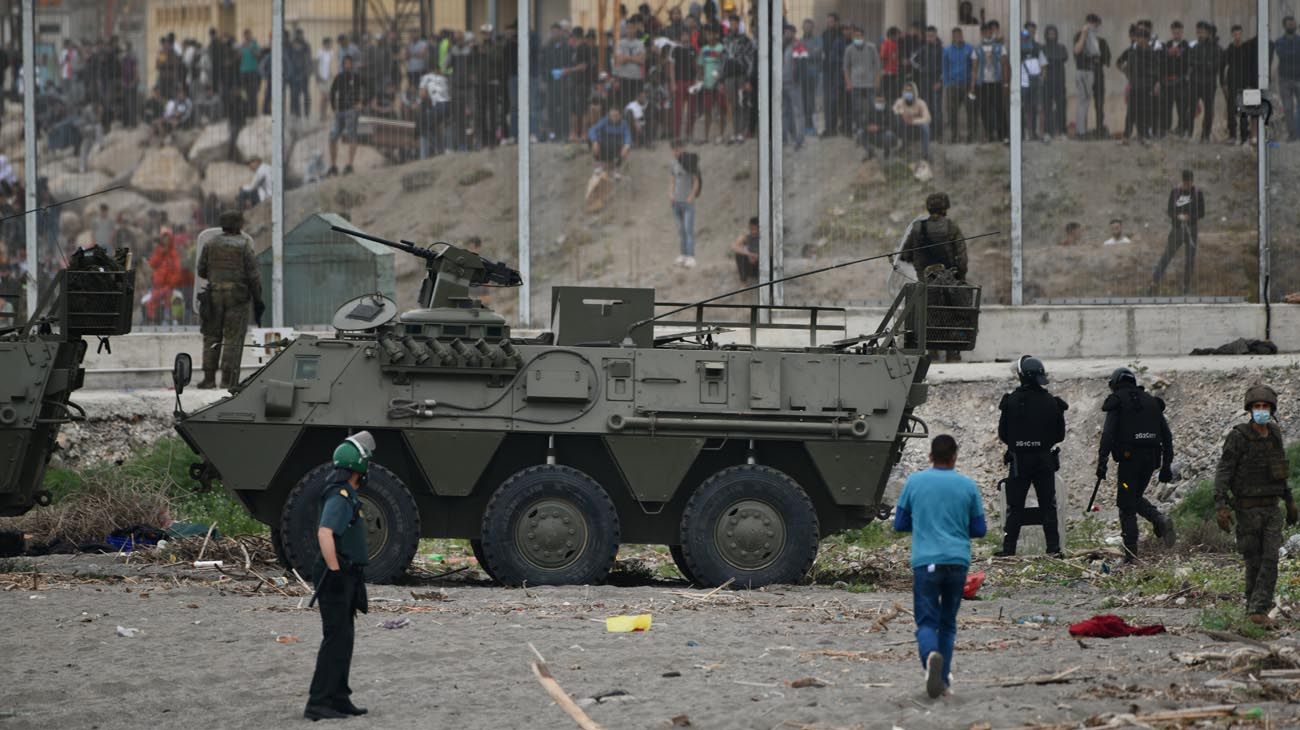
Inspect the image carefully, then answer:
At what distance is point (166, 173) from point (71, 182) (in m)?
1.21

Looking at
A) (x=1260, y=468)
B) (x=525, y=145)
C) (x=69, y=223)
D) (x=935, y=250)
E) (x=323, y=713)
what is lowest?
(x=323, y=713)

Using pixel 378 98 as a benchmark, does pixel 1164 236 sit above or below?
below

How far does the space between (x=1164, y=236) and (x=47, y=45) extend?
14.2m

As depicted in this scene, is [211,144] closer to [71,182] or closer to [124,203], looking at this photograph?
[124,203]

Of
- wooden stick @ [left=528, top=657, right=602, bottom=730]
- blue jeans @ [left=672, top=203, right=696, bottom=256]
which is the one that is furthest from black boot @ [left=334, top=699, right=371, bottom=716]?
blue jeans @ [left=672, top=203, right=696, bottom=256]

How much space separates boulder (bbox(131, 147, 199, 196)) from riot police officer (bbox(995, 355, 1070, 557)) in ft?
43.6

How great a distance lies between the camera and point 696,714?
9.86 metres

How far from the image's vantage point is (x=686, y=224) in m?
25.3

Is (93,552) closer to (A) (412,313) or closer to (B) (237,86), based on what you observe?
(A) (412,313)

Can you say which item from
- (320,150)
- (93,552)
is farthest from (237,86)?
(93,552)

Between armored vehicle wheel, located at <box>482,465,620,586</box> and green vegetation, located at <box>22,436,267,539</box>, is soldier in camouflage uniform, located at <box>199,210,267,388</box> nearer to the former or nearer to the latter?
green vegetation, located at <box>22,436,267,539</box>

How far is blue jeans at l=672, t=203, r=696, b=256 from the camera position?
82.7 feet

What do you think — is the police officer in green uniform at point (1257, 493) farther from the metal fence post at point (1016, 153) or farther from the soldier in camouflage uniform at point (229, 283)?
the metal fence post at point (1016, 153)

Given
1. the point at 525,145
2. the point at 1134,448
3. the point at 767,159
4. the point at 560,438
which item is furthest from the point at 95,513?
the point at 767,159
